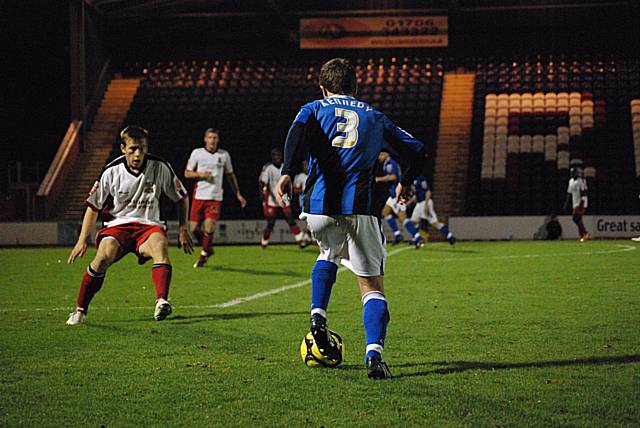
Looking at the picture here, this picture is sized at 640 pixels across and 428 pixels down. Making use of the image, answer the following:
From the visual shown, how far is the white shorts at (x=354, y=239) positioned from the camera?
5.16m

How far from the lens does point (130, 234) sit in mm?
7816

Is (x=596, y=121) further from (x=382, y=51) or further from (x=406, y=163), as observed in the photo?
(x=406, y=163)

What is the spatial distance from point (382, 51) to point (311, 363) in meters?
29.0

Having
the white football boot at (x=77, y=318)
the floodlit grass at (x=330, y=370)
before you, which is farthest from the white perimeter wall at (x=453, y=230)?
the white football boot at (x=77, y=318)

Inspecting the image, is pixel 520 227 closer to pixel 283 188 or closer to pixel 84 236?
pixel 84 236

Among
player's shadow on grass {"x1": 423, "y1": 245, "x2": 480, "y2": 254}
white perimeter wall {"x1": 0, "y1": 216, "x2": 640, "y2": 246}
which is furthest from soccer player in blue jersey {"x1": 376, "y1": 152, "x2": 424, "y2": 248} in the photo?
white perimeter wall {"x1": 0, "y1": 216, "x2": 640, "y2": 246}

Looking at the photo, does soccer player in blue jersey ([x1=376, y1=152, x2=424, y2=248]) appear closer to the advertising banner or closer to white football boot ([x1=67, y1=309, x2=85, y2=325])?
white football boot ([x1=67, y1=309, x2=85, y2=325])

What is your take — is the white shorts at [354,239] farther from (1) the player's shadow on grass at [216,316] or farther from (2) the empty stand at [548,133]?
(2) the empty stand at [548,133]

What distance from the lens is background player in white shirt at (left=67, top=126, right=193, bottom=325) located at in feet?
24.8

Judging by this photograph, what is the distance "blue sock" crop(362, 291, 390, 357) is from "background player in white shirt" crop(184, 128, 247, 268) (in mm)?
8965

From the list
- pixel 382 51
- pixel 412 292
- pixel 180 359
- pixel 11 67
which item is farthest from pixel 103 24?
pixel 180 359

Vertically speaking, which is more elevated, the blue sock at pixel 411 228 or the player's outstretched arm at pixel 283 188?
the player's outstretched arm at pixel 283 188

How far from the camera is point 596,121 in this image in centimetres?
2902

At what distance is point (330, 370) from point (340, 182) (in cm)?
108
